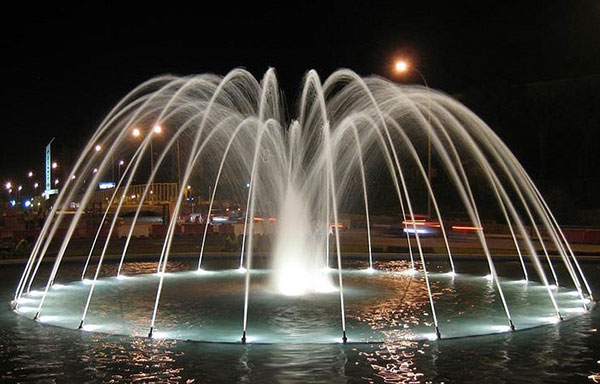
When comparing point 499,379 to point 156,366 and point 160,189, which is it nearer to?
point 156,366

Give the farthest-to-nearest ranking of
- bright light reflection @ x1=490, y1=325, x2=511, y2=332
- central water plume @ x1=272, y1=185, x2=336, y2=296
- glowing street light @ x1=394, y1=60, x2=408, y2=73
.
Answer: glowing street light @ x1=394, y1=60, x2=408, y2=73 → central water plume @ x1=272, y1=185, x2=336, y2=296 → bright light reflection @ x1=490, y1=325, x2=511, y2=332

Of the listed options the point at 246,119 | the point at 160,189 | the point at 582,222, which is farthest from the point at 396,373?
the point at 160,189

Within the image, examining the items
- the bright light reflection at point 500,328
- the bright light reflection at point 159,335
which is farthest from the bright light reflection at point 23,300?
the bright light reflection at point 500,328

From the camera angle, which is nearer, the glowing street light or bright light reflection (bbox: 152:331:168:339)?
bright light reflection (bbox: 152:331:168:339)

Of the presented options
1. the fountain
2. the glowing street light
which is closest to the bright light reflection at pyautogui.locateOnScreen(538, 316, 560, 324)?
the fountain

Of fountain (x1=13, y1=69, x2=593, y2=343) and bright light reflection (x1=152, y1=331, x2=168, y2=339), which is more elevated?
fountain (x1=13, y1=69, x2=593, y2=343)

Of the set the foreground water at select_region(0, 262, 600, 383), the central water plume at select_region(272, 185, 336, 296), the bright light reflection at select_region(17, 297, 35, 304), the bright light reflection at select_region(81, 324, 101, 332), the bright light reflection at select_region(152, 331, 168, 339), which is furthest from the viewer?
the central water plume at select_region(272, 185, 336, 296)

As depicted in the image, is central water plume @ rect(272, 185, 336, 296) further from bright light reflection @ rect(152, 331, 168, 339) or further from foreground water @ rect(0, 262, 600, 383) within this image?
foreground water @ rect(0, 262, 600, 383)

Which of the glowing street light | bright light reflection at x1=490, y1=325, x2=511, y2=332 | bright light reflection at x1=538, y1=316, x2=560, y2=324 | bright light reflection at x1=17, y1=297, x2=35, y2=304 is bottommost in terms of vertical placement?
bright light reflection at x1=17, y1=297, x2=35, y2=304

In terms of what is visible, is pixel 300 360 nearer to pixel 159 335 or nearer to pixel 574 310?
pixel 159 335

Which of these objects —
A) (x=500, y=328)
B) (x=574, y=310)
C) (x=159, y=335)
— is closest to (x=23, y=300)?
(x=159, y=335)

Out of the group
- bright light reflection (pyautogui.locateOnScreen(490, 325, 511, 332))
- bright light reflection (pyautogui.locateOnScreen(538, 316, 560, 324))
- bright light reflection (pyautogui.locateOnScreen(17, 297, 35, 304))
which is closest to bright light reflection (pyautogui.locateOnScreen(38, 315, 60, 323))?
bright light reflection (pyautogui.locateOnScreen(17, 297, 35, 304))

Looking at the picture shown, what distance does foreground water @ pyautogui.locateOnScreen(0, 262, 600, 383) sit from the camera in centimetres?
1035

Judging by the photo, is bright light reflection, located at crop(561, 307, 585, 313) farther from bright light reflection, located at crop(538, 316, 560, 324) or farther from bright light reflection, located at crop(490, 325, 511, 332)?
bright light reflection, located at crop(490, 325, 511, 332)
